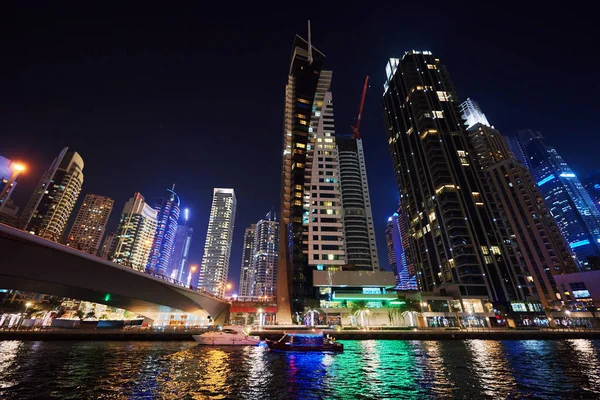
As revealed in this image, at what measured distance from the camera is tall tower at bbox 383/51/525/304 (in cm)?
9581

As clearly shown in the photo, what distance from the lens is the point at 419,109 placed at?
129m

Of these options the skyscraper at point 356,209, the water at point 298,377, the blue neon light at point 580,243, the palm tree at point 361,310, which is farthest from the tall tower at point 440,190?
the blue neon light at point 580,243

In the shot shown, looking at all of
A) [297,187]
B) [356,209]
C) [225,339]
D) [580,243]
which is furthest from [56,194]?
[580,243]

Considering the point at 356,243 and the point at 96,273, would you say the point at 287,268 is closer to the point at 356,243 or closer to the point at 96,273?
the point at 96,273

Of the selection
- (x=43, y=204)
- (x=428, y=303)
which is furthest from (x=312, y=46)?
(x=43, y=204)

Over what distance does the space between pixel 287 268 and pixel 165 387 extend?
2226 inches

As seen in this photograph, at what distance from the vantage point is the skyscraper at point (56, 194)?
170 metres

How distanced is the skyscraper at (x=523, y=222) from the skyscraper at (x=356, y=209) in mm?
47491

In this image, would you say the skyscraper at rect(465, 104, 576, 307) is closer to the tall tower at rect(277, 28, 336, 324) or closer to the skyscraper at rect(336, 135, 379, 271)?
the skyscraper at rect(336, 135, 379, 271)

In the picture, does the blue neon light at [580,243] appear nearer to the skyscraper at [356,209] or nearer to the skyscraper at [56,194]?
the skyscraper at [356,209]

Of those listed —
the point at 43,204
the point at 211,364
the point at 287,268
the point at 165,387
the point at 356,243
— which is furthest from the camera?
the point at 43,204

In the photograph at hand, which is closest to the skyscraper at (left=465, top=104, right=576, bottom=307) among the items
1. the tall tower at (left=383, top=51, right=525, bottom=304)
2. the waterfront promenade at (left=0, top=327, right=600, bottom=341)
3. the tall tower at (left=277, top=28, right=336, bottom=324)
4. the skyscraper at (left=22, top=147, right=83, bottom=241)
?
the tall tower at (left=383, top=51, right=525, bottom=304)

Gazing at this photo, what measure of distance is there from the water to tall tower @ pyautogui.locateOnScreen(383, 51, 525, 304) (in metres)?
69.3

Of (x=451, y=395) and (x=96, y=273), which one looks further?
(x=96, y=273)
